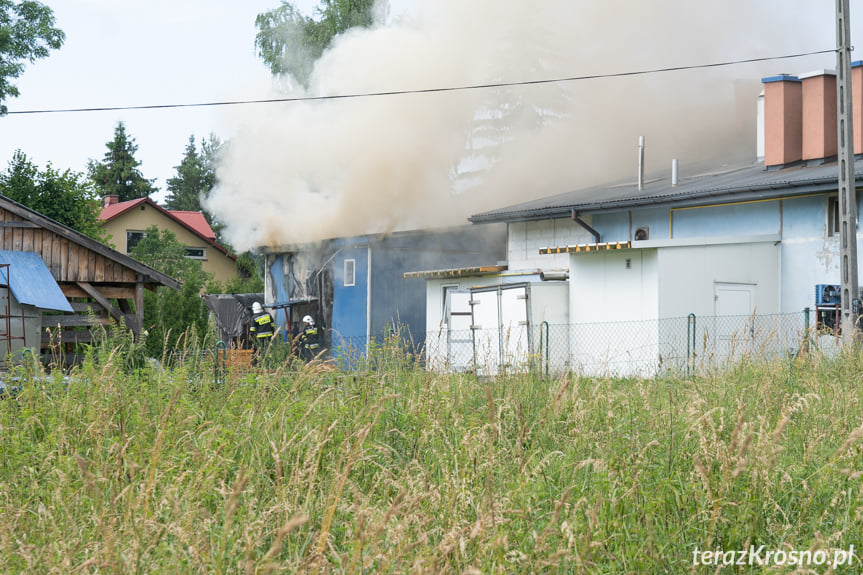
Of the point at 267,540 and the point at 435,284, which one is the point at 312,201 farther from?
the point at 267,540

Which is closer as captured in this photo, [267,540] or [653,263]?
[267,540]

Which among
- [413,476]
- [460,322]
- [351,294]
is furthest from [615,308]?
[413,476]

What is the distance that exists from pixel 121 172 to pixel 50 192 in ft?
124

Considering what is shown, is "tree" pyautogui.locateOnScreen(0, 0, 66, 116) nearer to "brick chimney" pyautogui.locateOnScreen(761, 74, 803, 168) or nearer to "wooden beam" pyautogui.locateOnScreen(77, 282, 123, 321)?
"wooden beam" pyautogui.locateOnScreen(77, 282, 123, 321)

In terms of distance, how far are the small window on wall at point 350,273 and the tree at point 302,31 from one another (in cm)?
1235

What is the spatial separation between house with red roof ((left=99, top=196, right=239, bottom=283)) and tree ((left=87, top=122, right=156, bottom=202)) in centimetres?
1171

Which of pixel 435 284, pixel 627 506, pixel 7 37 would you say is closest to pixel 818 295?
pixel 435 284

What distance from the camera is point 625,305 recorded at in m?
16.2

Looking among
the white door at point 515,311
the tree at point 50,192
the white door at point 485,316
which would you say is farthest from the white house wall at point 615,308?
the tree at point 50,192

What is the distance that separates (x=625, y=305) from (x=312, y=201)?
48.4 feet

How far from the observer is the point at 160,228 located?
51.2m

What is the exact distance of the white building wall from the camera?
20203 millimetres

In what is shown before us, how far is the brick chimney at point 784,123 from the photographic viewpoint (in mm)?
18141

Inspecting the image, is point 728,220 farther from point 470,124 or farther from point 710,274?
point 470,124
